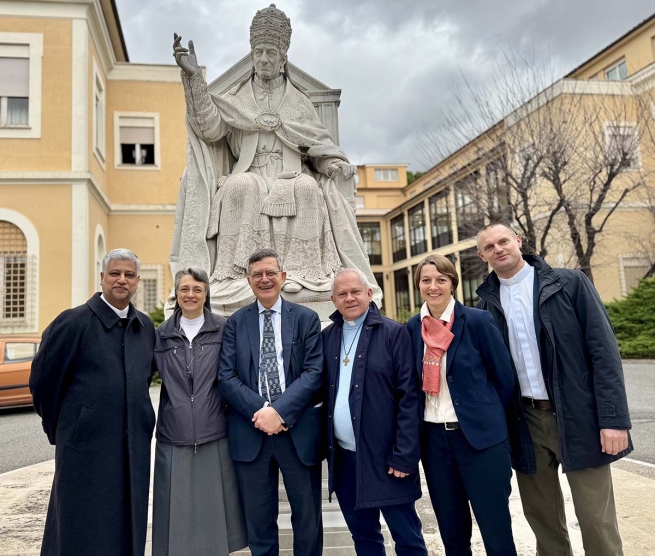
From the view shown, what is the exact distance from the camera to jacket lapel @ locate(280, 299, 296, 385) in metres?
2.24

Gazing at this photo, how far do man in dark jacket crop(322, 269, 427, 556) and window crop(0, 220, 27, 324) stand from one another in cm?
1511

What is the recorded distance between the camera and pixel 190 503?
2125mm

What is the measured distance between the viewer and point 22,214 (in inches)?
587

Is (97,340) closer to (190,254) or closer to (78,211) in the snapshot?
(190,254)

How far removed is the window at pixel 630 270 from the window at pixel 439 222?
329 inches

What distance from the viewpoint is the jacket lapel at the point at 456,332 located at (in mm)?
2064

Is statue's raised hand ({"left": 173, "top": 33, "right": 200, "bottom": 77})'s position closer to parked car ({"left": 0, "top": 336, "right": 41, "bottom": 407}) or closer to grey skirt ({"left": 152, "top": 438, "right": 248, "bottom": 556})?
grey skirt ({"left": 152, "top": 438, "right": 248, "bottom": 556})

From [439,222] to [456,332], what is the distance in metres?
24.8

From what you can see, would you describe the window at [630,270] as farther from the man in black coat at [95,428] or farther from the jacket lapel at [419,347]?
the man in black coat at [95,428]

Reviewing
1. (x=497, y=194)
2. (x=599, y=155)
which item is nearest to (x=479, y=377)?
(x=497, y=194)

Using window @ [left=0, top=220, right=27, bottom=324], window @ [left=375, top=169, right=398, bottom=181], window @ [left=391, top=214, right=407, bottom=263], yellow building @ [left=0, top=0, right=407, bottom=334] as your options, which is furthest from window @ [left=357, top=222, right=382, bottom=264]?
window @ [left=0, top=220, right=27, bottom=324]

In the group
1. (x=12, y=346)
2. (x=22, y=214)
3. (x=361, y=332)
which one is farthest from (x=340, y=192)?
(x=22, y=214)

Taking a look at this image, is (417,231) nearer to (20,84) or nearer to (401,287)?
(401,287)

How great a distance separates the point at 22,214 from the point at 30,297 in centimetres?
254
